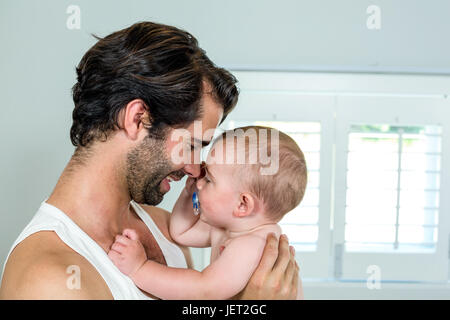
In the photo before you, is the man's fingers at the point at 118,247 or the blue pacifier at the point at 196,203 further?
the blue pacifier at the point at 196,203

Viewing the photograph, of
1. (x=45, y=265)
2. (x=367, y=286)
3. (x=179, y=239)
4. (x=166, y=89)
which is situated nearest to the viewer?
(x=45, y=265)

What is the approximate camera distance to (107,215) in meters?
1.03

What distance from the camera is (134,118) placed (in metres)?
1.02

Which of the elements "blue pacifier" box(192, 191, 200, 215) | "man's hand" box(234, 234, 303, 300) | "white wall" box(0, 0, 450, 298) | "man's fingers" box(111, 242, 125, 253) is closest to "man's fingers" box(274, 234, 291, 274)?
"man's hand" box(234, 234, 303, 300)

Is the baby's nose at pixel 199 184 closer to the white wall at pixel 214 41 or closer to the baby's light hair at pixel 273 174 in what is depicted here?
the baby's light hair at pixel 273 174

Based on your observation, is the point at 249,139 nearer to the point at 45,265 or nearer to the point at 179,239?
the point at 179,239

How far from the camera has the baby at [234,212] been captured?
100 cm

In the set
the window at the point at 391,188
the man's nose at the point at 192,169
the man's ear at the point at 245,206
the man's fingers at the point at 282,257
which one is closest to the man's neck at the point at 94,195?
the man's nose at the point at 192,169

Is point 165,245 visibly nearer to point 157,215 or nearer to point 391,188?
point 157,215

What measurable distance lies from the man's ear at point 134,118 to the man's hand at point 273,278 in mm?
377

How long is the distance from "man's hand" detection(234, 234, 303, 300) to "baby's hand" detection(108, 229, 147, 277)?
237mm

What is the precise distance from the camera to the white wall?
1805 mm
